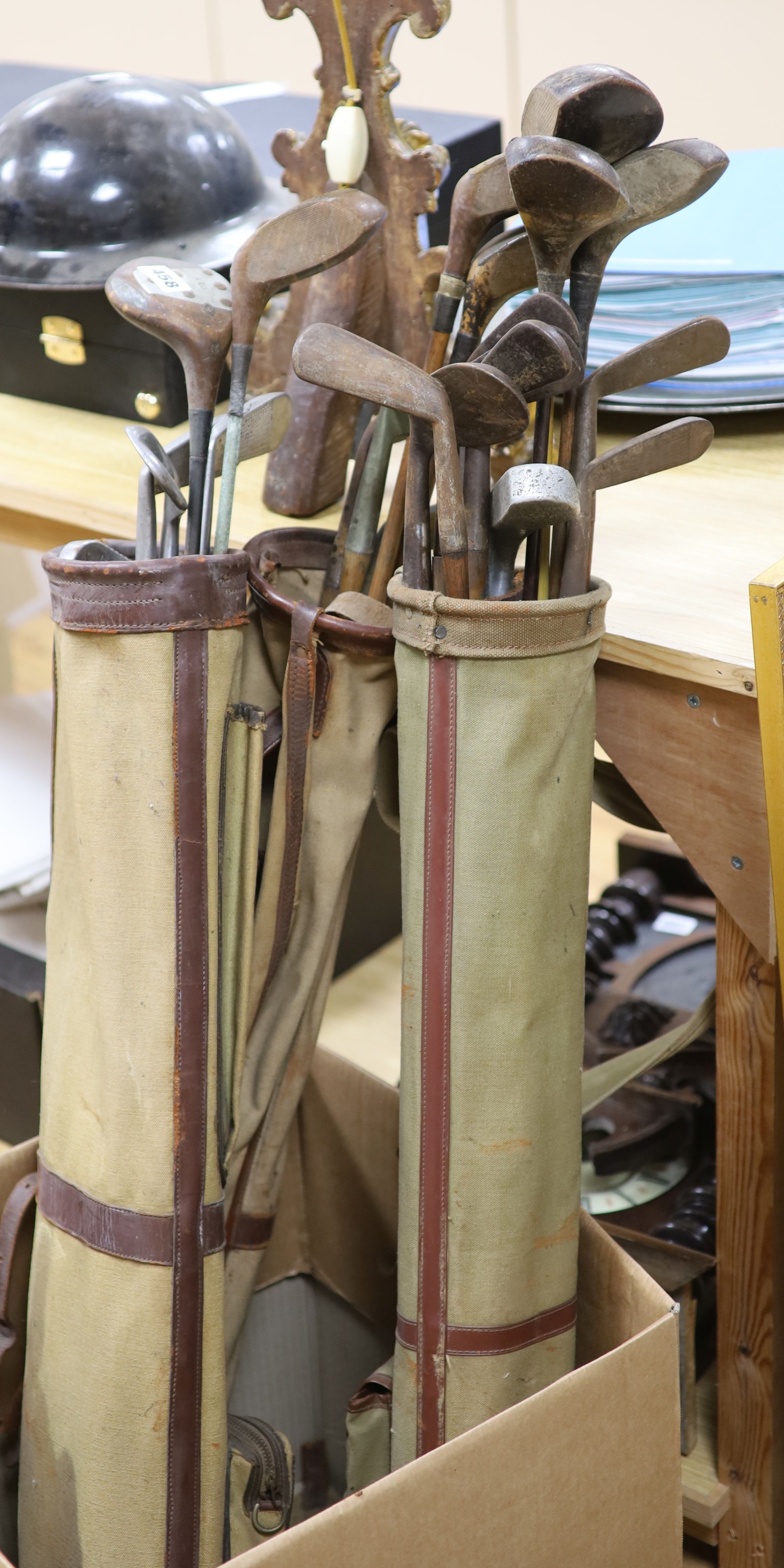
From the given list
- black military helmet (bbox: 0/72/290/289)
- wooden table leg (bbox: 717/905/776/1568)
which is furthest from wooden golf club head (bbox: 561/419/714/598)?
black military helmet (bbox: 0/72/290/289)

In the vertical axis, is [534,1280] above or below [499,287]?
below

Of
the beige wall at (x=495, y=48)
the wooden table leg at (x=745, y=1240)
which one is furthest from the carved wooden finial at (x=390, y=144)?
the beige wall at (x=495, y=48)

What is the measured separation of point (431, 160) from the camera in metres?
0.91

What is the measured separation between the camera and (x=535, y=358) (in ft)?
2.18

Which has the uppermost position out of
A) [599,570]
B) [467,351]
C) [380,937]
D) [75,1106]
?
[467,351]

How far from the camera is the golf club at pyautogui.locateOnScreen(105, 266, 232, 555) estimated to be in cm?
74

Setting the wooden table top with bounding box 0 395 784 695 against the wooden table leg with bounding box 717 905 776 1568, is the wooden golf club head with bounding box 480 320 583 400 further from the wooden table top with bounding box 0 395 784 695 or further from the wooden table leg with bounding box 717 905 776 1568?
the wooden table leg with bounding box 717 905 776 1568

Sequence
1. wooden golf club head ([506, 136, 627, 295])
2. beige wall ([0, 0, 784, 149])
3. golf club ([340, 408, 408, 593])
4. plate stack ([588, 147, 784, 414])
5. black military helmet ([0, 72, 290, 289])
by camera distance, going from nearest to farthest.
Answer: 1. wooden golf club head ([506, 136, 627, 295])
2. golf club ([340, 408, 408, 593])
3. plate stack ([588, 147, 784, 414])
4. black military helmet ([0, 72, 290, 289])
5. beige wall ([0, 0, 784, 149])

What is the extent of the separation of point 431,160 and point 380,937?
31.5 inches

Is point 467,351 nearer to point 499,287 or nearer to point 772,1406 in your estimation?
point 499,287

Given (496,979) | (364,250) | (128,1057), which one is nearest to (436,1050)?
(496,979)

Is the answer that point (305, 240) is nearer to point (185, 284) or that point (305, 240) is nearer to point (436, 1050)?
point (185, 284)

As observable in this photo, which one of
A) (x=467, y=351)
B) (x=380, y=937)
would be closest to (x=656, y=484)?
(x=467, y=351)

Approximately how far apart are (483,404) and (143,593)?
18 cm
